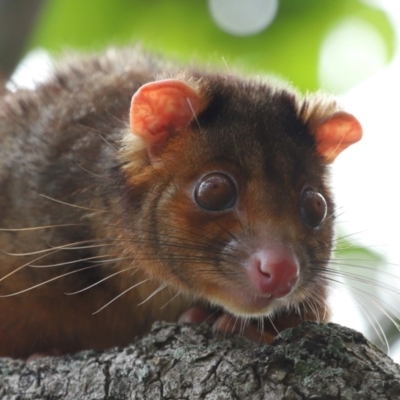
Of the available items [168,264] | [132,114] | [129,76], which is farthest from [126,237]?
[129,76]

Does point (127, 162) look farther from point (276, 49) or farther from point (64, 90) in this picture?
point (276, 49)

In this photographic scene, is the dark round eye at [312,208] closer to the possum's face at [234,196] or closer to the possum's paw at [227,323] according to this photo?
the possum's face at [234,196]

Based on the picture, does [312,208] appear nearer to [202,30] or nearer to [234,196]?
[234,196]

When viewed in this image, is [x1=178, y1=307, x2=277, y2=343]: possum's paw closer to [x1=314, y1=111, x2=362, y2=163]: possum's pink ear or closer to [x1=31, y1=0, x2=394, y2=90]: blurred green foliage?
[x1=314, y1=111, x2=362, y2=163]: possum's pink ear

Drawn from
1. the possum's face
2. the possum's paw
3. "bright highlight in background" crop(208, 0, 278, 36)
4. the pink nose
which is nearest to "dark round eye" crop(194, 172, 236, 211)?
the possum's face

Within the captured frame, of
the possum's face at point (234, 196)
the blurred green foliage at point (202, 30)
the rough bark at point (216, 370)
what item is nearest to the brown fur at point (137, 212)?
the possum's face at point (234, 196)

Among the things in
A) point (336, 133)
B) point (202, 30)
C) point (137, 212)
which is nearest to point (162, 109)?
point (137, 212)
